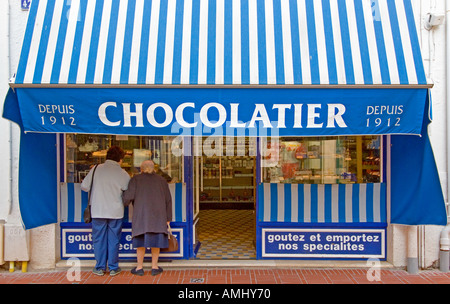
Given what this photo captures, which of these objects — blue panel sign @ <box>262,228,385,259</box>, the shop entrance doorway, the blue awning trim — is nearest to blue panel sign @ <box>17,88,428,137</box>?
the blue awning trim

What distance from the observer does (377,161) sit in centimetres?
631

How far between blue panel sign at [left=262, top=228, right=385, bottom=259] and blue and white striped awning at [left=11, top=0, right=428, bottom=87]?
2606mm

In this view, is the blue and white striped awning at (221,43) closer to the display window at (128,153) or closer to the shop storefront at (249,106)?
the shop storefront at (249,106)

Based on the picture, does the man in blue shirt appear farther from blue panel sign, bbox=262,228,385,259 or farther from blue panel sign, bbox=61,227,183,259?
blue panel sign, bbox=262,228,385,259

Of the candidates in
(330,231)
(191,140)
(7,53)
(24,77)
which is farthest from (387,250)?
(7,53)

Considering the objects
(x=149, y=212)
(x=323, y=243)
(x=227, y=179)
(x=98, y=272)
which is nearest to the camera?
(x=149, y=212)

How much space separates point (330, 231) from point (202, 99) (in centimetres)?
319

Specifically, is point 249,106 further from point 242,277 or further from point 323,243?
point 323,243

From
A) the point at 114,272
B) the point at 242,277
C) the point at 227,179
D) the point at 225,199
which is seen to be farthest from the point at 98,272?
the point at 227,179

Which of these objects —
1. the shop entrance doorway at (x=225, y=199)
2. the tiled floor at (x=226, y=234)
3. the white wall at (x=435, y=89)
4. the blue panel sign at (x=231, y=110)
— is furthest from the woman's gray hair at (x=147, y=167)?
the white wall at (x=435, y=89)

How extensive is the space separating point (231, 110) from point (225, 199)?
23.3 feet

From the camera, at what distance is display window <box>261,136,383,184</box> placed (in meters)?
6.41

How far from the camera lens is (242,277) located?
568 centimetres

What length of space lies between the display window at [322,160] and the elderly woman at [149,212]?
185cm
